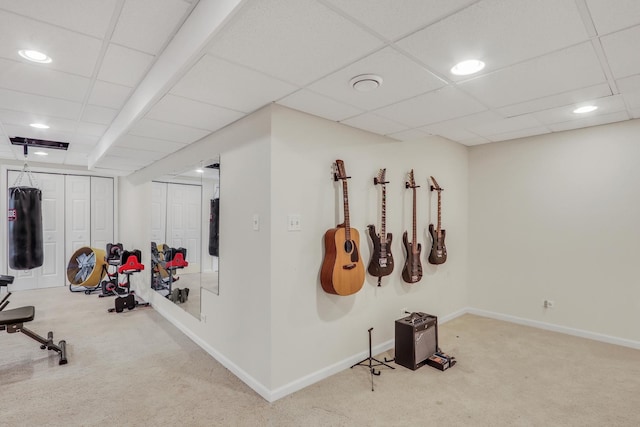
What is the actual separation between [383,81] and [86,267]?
5.86m

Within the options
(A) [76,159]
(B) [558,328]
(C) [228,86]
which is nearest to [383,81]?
(C) [228,86]

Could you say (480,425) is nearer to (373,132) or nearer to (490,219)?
(373,132)

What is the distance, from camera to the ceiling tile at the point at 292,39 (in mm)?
1346

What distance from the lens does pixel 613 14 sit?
1421mm

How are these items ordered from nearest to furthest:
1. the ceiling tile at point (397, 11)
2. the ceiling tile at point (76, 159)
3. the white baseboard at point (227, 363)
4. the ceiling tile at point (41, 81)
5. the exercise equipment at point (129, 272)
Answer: the ceiling tile at point (397, 11) → the ceiling tile at point (41, 81) → the white baseboard at point (227, 363) → the exercise equipment at point (129, 272) → the ceiling tile at point (76, 159)

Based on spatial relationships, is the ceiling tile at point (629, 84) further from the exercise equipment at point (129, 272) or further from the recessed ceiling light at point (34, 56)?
the exercise equipment at point (129, 272)

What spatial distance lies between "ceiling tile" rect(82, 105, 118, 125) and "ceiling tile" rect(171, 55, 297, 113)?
1337 mm

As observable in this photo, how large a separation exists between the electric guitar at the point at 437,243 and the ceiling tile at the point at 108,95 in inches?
127

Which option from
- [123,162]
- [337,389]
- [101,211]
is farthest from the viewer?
[101,211]

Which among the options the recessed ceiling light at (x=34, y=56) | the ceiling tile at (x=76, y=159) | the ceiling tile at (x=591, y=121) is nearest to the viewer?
the recessed ceiling light at (x=34, y=56)

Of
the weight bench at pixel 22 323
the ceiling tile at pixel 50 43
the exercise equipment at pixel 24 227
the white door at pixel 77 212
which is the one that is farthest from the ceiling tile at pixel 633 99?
the white door at pixel 77 212

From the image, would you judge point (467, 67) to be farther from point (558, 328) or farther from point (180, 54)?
point (558, 328)

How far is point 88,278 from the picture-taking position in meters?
5.32

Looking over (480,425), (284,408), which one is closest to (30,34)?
(284,408)
